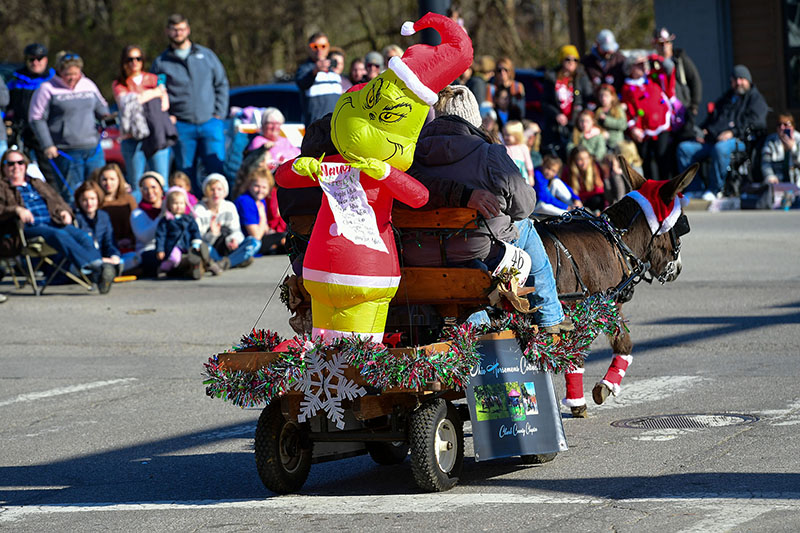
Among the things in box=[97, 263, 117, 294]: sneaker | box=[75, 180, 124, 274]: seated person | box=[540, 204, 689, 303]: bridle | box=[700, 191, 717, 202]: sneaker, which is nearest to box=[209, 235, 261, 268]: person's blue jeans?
box=[75, 180, 124, 274]: seated person

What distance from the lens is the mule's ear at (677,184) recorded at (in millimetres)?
8344

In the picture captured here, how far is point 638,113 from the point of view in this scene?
2020cm

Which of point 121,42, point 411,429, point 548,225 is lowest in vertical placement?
point 411,429

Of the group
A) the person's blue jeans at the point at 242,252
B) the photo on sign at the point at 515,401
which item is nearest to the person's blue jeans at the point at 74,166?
the person's blue jeans at the point at 242,252

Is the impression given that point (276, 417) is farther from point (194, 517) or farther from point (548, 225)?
point (548, 225)

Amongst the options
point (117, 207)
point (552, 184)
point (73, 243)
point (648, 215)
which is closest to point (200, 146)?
point (117, 207)

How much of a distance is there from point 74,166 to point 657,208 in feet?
33.7

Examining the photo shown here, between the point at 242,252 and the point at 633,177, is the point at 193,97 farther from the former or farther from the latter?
the point at 633,177

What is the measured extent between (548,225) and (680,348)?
9.21ft

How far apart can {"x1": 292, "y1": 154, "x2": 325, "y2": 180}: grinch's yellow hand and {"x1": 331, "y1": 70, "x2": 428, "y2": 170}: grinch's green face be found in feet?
0.54

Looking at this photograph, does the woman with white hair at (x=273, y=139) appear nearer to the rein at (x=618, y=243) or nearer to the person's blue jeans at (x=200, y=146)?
the person's blue jeans at (x=200, y=146)

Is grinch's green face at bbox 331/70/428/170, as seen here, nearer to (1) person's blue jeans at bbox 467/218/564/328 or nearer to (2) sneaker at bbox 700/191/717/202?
(1) person's blue jeans at bbox 467/218/564/328

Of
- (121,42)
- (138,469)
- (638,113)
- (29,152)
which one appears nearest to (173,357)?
(138,469)

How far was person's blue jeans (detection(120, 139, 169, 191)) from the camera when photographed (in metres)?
17.2
